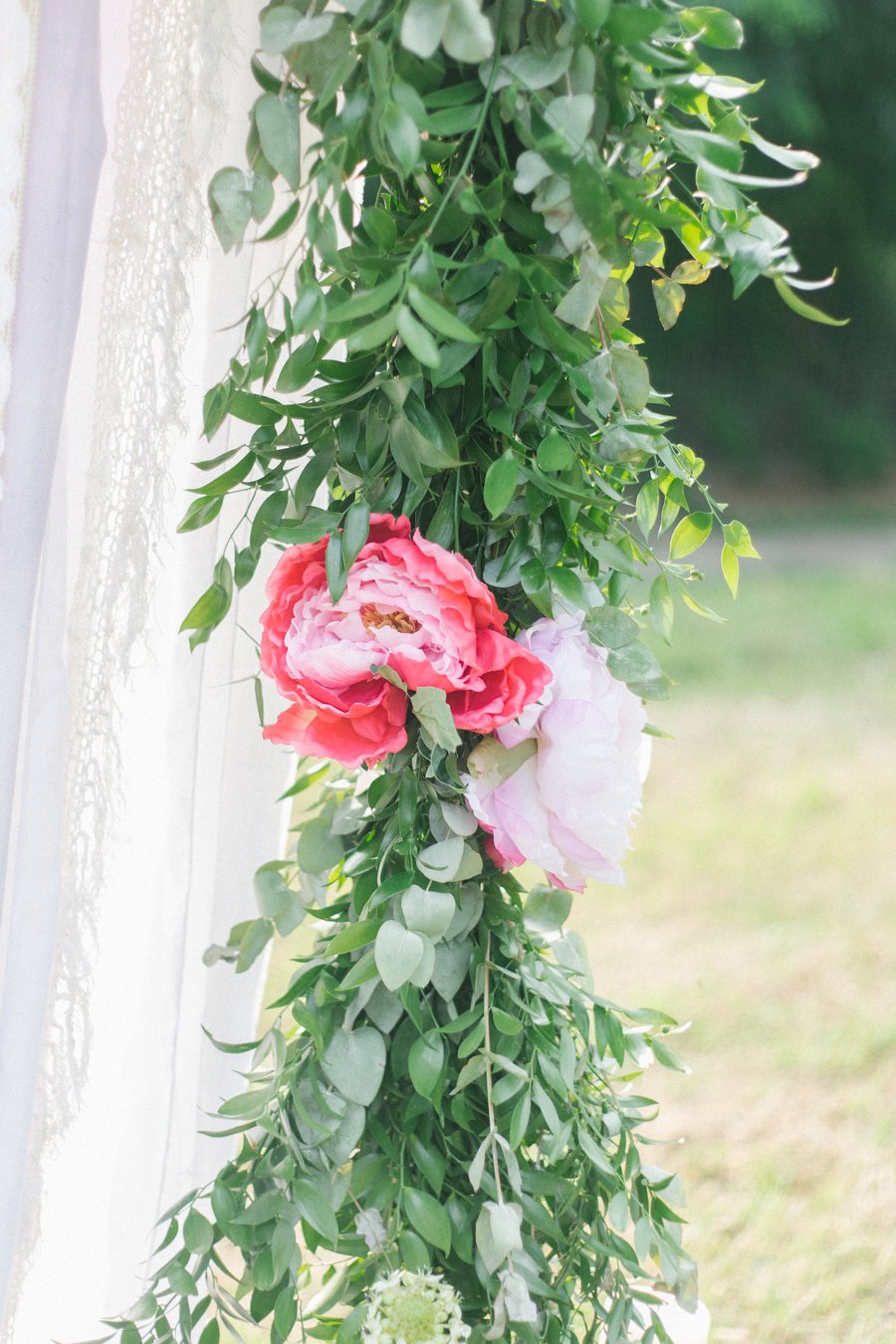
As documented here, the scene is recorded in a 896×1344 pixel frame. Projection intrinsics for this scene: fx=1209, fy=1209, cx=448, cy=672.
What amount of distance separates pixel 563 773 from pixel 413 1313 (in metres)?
0.30

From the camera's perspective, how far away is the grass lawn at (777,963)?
1.43m

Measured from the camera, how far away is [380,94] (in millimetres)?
525

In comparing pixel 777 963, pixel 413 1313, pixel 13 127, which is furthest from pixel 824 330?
pixel 413 1313

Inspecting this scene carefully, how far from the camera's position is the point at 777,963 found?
2209 mm

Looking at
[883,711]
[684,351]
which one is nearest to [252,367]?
[883,711]

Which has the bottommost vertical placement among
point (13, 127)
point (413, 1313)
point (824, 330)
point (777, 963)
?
point (777, 963)

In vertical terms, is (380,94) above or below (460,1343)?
above

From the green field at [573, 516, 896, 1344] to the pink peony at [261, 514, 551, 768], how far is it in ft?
2.95

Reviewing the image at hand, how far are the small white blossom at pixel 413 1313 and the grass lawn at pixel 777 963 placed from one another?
31.1 inches

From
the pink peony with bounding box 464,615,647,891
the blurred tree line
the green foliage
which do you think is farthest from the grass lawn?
the blurred tree line

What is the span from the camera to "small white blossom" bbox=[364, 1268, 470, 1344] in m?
0.64

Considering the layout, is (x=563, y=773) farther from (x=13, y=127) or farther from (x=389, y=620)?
(x=13, y=127)

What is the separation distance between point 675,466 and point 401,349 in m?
0.17

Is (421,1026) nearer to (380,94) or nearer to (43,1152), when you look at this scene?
(43,1152)
